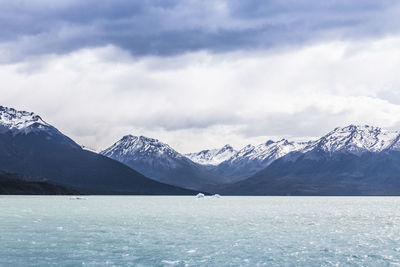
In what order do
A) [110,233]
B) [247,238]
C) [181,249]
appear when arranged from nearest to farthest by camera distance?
[181,249] < [247,238] < [110,233]

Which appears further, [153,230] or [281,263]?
[153,230]

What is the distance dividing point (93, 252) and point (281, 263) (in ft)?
59.9

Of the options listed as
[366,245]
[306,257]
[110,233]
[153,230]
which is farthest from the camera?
[153,230]

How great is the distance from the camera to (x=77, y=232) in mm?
69000

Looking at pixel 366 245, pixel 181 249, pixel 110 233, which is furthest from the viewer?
pixel 110 233

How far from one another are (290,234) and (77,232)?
2901cm

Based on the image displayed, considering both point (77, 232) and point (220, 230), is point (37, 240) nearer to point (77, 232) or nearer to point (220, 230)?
point (77, 232)

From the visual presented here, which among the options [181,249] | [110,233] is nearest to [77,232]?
[110,233]

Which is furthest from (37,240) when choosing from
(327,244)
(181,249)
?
(327,244)

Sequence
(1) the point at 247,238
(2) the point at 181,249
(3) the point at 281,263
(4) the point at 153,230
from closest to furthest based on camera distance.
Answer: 1. (3) the point at 281,263
2. (2) the point at 181,249
3. (1) the point at 247,238
4. (4) the point at 153,230

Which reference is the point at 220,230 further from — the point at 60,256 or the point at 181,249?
the point at 60,256

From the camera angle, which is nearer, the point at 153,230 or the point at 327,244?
the point at 327,244

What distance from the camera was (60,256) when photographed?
46.8 metres

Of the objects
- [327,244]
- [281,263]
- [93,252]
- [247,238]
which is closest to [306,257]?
[281,263]
